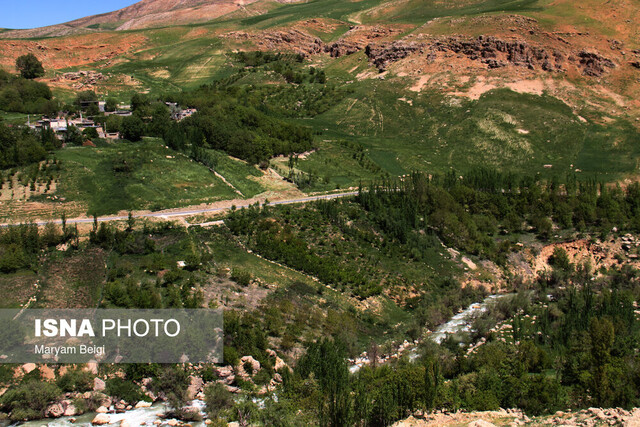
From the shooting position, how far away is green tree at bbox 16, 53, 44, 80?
109 meters

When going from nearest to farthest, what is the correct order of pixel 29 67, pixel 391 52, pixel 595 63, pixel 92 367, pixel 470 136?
1. pixel 92 367
2. pixel 470 136
3. pixel 595 63
4. pixel 29 67
5. pixel 391 52

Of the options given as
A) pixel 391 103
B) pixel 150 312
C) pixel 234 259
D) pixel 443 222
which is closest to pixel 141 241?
pixel 234 259

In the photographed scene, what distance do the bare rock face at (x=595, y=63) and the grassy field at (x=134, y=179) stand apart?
3024 inches

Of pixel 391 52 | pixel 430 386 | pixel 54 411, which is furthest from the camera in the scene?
pixel 391 52

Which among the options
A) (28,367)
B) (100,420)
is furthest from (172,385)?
(28,367)

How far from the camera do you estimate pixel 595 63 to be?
10069 cm

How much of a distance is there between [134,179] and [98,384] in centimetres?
3427

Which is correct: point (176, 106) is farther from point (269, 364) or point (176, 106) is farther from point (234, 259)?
point (269, 364)

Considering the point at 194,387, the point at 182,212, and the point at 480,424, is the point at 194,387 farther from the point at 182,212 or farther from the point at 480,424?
the point at 182,212

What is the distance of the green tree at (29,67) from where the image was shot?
10869 cm

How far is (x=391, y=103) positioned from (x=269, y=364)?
80.5 m

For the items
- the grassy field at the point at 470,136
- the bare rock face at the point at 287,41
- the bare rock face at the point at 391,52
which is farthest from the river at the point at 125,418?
the bare rock face at the point at 287,41

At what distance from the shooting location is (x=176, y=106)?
88500mm

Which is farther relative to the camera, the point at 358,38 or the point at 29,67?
the point at 358,38
